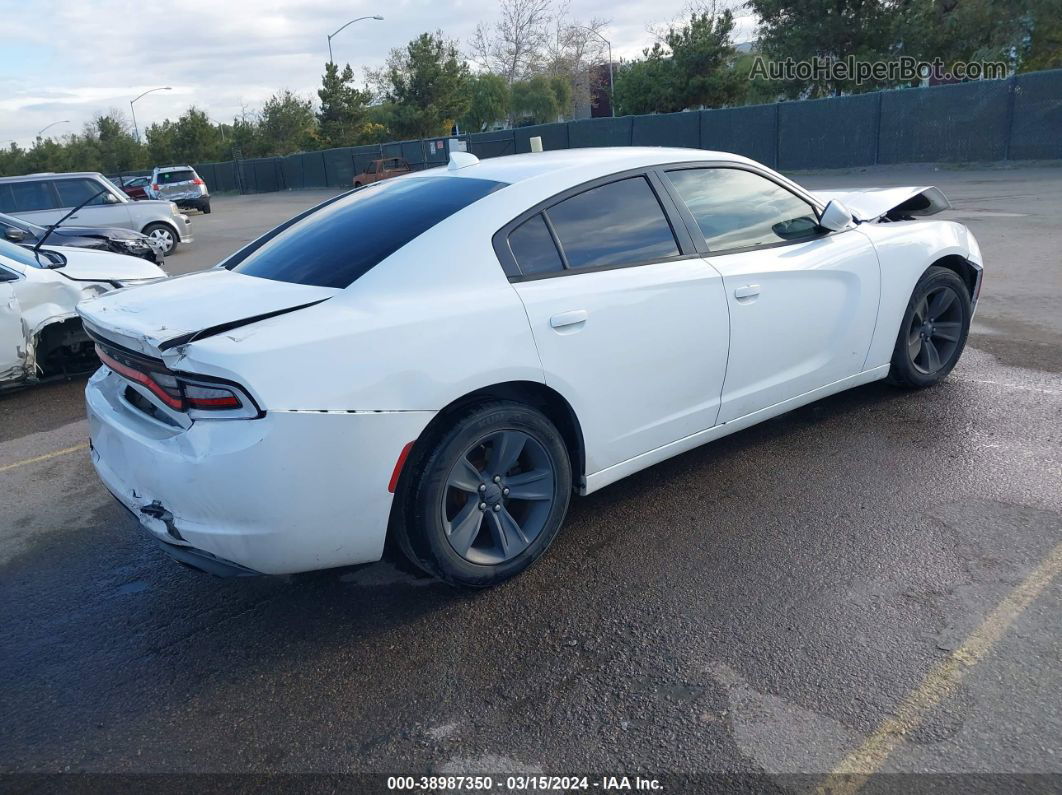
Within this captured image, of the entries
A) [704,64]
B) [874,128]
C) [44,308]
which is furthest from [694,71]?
[44,308]

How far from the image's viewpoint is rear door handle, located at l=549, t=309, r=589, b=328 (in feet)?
11.1

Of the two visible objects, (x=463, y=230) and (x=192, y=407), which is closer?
(x=192, y=407)

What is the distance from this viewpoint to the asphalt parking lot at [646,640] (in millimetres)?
2559

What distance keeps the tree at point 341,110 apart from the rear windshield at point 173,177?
882 inches

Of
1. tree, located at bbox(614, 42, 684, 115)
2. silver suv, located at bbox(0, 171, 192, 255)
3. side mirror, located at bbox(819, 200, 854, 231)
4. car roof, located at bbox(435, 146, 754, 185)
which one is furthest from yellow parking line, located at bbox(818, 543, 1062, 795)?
tree, located at bbox(614, 42, 684, 115)

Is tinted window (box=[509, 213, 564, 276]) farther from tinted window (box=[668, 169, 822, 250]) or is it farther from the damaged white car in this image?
the damaged white car

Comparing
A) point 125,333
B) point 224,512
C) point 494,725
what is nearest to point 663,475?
point 494,725

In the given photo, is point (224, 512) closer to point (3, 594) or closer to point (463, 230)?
point (463, 230)

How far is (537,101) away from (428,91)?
11763 millimetres

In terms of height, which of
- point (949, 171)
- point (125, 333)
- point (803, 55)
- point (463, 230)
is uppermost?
point (803, 55)

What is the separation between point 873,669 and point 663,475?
1.77 meters

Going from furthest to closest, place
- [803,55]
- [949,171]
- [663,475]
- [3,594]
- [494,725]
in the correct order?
1. [803,55]
2. [949,171]
3. [663,475]
4. [3,594]
5. [494,725]

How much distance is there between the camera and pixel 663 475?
446 cm

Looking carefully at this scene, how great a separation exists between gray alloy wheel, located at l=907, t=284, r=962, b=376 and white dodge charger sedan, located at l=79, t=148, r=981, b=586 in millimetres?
577
